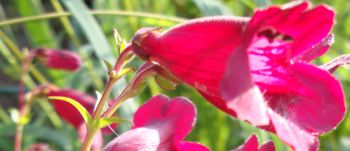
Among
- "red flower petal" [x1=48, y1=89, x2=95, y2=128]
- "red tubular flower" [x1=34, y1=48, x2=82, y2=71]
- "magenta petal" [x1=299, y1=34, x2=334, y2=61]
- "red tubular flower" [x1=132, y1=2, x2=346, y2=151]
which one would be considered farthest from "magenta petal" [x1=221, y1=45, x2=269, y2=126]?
"red tubular flower" [x1=34, y1=48, x2=82, y2=71]

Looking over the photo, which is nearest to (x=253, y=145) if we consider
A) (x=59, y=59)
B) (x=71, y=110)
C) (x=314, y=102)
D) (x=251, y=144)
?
(x=251, y=144)

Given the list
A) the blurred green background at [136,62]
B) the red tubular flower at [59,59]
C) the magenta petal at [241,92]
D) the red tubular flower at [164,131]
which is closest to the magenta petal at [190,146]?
the red tubular flower at [164,131]

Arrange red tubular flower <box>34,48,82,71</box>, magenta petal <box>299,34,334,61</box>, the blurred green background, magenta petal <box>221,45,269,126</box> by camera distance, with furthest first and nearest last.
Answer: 1. the blurred green background
2. red tubular flower <box>34,48,82,71</box>
3. magenta petal <box>299,34,334,61</box>
4. magenta petal <box>221,45,269,126</box>

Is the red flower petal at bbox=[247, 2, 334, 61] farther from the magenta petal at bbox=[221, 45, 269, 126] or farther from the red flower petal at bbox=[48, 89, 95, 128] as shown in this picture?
the red flower petal at bbox=[48, 89, 95, 128]

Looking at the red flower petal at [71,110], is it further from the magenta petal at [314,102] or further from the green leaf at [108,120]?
the magenta petal at [314,102]

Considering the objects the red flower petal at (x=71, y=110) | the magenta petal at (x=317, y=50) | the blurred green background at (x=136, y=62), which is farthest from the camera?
the blurred green background at (x=136, y=62)

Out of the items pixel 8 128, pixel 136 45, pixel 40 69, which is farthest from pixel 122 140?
pixel 40 69
